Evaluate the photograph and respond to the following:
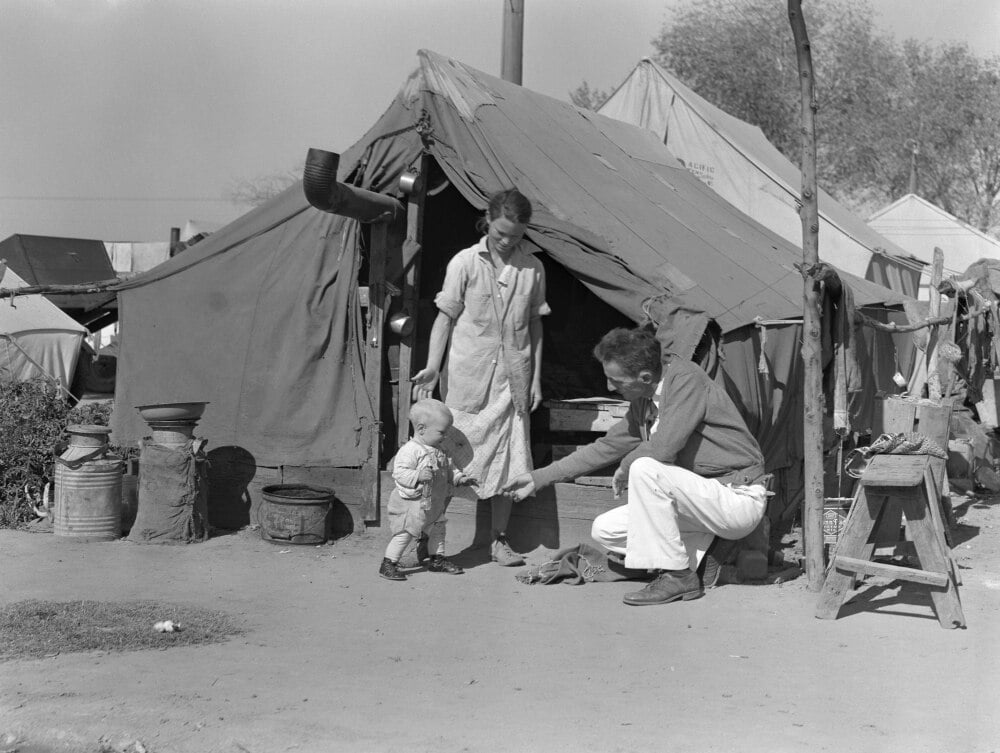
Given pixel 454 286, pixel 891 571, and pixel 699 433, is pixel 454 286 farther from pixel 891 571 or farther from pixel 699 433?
pixel 891 571

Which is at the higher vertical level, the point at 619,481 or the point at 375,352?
the point at 375,352

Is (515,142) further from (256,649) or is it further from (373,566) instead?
(256,649)

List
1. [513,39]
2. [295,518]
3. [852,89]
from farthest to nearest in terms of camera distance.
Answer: [852,89] → [513,39] → [295,518]

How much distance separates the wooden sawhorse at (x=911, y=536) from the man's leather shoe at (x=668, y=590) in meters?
0.56

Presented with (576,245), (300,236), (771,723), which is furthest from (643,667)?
(300,236)

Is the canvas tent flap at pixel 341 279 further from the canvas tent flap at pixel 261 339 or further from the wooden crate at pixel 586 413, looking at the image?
the wooden crate at pixel 586 413

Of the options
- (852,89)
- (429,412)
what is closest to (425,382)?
(429,412)

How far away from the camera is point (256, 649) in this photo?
4.30m

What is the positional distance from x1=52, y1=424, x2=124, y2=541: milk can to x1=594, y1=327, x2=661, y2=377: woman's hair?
304 centimetres

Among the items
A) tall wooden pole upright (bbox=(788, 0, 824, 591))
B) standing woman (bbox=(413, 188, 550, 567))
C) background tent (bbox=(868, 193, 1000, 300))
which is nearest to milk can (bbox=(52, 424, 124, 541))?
standing woman (bbox=(413, 188, 550, 567))

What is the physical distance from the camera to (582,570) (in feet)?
18.1

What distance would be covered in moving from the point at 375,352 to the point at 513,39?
214 inches

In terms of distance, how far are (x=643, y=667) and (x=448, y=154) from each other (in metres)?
3.47

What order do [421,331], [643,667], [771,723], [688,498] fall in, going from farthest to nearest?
[421,331]
[688,498]
[643,667]
[771,723]
